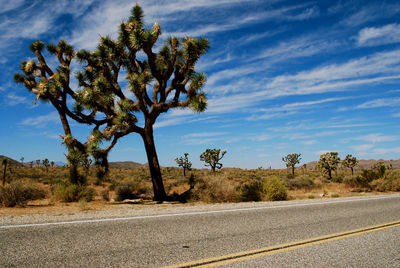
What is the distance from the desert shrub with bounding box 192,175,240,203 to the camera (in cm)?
1235

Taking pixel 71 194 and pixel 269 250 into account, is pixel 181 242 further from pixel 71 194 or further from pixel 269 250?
pixel 71 194

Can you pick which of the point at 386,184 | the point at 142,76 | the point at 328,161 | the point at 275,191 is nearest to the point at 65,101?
the point at 142,76

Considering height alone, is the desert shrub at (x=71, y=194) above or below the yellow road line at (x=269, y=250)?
above

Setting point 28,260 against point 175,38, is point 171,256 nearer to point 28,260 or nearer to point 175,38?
point 28,260

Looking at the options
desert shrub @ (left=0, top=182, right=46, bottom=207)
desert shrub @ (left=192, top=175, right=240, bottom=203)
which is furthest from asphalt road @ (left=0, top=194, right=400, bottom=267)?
desert shrub @ (left=0, top=182, right=46, bottom=207)

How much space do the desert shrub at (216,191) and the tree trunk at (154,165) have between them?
1.79m

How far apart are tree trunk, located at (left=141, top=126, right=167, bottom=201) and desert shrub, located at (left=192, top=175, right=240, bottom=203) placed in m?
1.79

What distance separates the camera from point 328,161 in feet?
144

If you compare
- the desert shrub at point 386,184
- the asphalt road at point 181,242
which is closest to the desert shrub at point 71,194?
the asphalt road at point 181,242

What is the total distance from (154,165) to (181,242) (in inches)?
393

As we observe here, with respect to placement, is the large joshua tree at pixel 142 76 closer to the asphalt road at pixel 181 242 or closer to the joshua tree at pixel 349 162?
the asphalt road at pixel 181 242

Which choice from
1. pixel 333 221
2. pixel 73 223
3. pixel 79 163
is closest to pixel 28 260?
pixel 73 223

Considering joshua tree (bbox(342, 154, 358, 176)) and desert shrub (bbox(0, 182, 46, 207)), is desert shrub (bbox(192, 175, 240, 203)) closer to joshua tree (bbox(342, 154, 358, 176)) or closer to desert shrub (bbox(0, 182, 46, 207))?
desert shrub (bbox(0, 182, 46, 207))

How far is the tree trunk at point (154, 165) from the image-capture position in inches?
550
